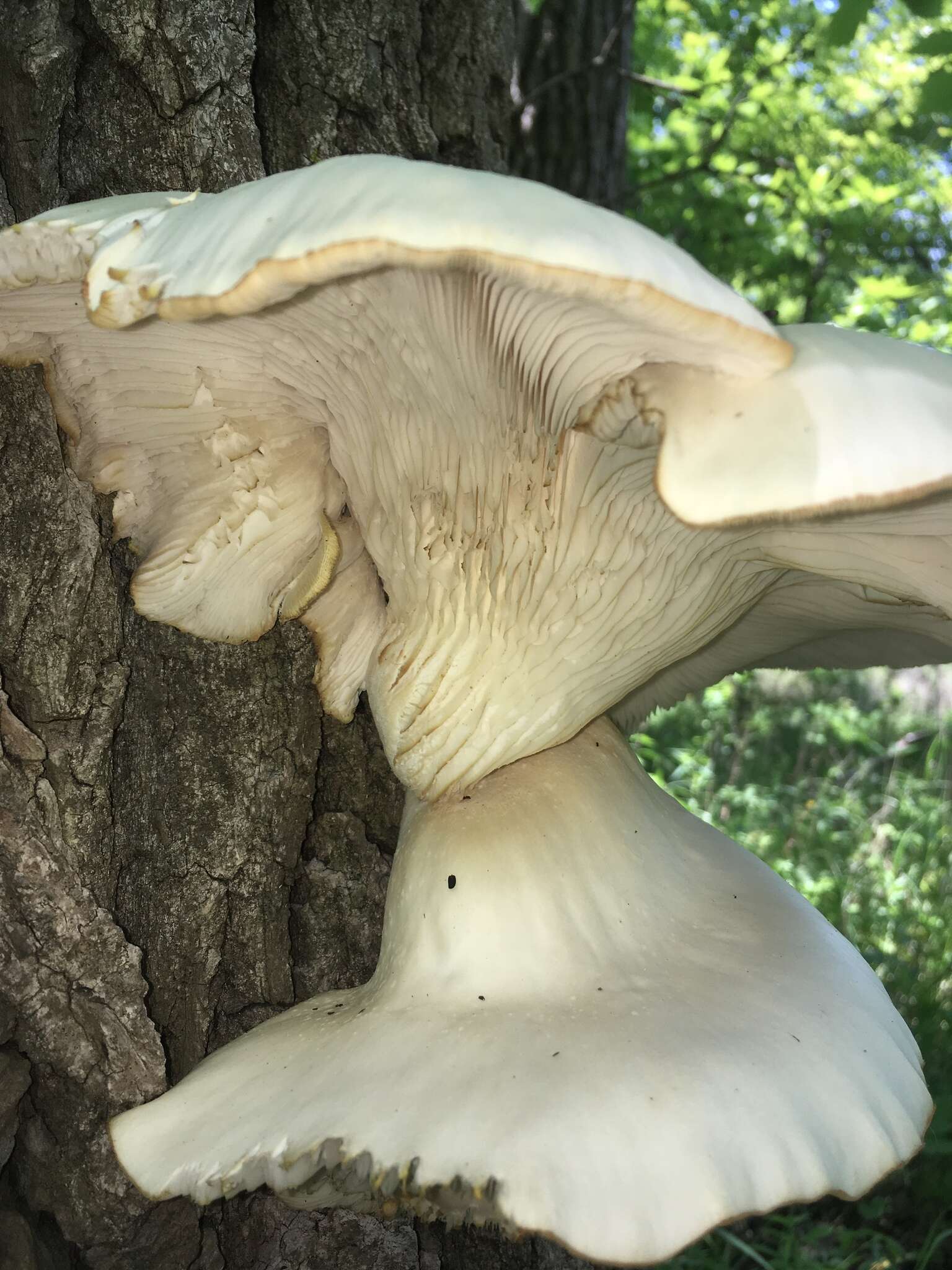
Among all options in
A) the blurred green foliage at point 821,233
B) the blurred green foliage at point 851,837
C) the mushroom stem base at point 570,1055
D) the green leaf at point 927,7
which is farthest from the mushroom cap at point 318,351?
the blurred green foliage at point 821,233

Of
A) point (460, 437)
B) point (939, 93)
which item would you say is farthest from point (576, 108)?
point (460, 437)

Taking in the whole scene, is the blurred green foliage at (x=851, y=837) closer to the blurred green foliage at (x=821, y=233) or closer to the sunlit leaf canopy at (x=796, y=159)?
the blurred green foliage at (x=821, y=233)

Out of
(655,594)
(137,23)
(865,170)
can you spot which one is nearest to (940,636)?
(655,594)

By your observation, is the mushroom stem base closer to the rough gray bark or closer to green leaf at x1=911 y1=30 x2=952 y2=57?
green leaf at x1=911 y1=30 x2=952 y2=57

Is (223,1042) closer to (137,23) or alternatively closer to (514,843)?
(514,843)

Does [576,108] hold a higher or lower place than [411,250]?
lower

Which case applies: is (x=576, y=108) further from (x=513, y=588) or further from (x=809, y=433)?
(x=809, y=433)

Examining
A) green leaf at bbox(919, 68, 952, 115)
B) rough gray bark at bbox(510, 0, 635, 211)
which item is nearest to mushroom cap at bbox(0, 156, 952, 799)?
green leaf at bbox(919, 68, 952, 115)
